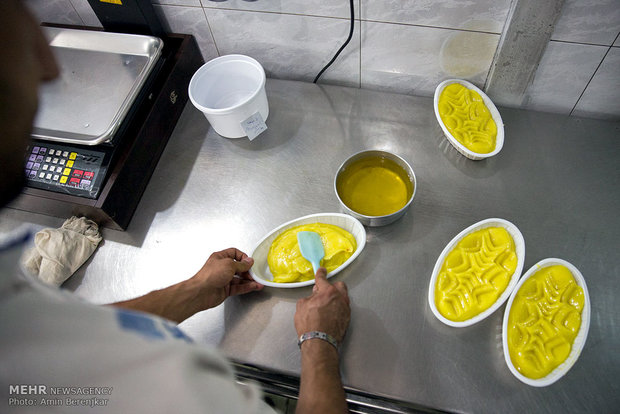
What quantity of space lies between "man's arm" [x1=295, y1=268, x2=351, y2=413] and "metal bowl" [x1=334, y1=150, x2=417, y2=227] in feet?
0.60

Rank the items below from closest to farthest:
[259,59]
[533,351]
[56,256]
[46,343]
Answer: [46,343] < [533,351] < [56,256] < [259,59]

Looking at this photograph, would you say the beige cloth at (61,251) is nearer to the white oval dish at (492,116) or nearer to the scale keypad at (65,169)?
the scale keypad at (65,169)

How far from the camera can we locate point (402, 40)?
44.2 inches

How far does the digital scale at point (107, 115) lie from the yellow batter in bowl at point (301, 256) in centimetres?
50

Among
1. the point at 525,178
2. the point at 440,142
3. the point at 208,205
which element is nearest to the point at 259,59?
the point at 208,205

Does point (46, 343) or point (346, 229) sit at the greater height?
point (46, 343)

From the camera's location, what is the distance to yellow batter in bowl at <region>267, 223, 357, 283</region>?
0.98 meters

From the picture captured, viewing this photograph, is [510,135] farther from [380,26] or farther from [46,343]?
[46,343]

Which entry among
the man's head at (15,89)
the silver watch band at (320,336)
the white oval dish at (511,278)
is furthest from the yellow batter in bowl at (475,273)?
the man's head at (15,89)

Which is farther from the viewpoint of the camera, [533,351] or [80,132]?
[80,132]

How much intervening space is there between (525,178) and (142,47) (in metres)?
1.27

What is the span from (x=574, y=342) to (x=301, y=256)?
2.19 feet

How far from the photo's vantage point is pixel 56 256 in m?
1.02

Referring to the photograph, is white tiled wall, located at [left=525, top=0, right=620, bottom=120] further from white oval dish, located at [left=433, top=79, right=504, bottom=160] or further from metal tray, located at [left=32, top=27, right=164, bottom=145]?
metal tray, located at [left=32, top=27, right=164, bottom=145]
